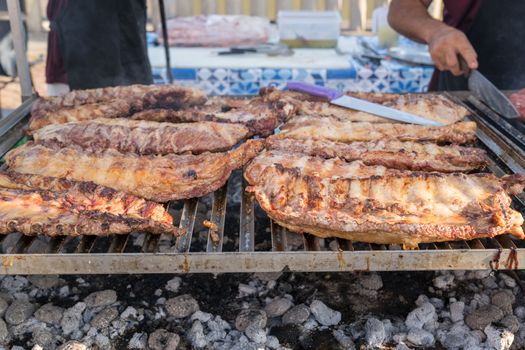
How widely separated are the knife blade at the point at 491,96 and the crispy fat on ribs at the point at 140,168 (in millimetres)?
2062

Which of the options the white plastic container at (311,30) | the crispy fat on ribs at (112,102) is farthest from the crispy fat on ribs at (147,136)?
the white plastic container at (311,30)

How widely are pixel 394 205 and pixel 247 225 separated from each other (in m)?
0.86

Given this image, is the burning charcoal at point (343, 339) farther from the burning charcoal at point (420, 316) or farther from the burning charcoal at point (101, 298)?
the burning charcoal at point (101, 298)

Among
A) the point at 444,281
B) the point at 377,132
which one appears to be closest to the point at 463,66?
the point at 377,132

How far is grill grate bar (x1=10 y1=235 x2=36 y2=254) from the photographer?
2.95 metres

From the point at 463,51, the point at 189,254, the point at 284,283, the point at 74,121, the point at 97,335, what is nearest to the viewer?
the point at 189,254

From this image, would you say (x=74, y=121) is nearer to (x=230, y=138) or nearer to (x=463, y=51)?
(x=230, y=138)

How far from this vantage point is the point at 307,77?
6672mm

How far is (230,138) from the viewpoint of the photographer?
3.93m

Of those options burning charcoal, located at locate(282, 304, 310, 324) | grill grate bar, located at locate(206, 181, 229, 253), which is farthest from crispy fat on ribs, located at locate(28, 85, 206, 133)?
burning charcoal, located at locate(282, 304, 310, 324)

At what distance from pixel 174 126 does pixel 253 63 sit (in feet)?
10.1

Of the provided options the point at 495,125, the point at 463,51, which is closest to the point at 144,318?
the point at 495,125

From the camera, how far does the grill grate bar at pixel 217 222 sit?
115 inches

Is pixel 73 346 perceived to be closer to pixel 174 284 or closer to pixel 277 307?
pixel 174 284
